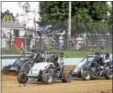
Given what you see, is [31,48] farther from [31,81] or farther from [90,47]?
[31,81]

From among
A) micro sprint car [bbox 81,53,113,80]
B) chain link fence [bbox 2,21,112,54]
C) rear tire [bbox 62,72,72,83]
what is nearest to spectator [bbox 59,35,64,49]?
chain link fence [bbox 2,21,112,54]

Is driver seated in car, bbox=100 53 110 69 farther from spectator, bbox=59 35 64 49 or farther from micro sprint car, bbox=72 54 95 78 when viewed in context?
spectator, bbox=59 35 64 49

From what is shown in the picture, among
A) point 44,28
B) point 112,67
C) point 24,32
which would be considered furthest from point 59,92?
point 44,28

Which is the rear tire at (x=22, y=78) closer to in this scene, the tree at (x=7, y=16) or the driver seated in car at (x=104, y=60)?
the driver seated in car at (x=104, y=60)

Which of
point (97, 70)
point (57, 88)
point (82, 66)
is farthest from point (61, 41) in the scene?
point (57, 88)

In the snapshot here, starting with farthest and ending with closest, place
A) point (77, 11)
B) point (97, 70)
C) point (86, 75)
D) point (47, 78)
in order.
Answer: point (77, 11) → point (97, 70) → point (86, 75) → point (47, 78)

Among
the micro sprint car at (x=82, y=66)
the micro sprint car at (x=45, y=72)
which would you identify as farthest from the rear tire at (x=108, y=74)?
the micro sprint car at (x=45, y=72)

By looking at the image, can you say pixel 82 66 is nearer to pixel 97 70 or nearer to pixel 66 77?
pixel 97 70

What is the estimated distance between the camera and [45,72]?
15.1 metres

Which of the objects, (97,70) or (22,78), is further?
(97,70)

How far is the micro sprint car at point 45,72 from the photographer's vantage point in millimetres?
15023

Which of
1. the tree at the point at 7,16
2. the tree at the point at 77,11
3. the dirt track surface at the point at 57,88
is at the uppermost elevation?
the tree at the point at 77,11

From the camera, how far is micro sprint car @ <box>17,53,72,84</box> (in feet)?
49.3

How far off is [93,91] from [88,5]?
71.0 ft
